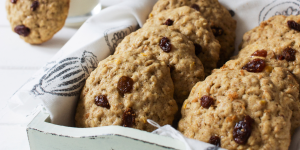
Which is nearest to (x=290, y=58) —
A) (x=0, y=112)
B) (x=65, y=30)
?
(x=0, y=112)

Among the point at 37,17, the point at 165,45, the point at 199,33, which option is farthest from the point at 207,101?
the point at 37,17

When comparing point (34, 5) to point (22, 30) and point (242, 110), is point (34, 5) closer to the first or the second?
point (22, 30)

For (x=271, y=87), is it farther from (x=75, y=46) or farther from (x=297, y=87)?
(x=75, y=46)

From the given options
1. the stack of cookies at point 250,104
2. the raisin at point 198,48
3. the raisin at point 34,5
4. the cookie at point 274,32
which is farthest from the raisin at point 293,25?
the raisin at point 34,5

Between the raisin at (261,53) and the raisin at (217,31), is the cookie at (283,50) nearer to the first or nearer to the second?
the raisin at (261,53)

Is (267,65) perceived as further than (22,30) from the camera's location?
No

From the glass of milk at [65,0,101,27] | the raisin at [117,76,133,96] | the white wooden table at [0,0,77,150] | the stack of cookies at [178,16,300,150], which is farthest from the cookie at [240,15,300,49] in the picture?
the white wooden table at [0,0,77,150]

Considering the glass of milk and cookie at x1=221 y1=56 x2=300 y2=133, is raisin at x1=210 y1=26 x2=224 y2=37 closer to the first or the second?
cookie at x1=221 y1=56 x2=300 y2=133
